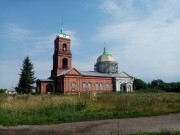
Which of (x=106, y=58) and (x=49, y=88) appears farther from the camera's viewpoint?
(x=106, y=58)

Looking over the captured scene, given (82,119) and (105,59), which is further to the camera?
(105,59)

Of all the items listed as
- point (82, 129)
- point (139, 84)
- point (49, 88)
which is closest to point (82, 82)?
point (49, 88)

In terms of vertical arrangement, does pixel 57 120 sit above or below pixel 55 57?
below

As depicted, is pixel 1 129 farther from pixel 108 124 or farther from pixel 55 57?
pixel 55 57

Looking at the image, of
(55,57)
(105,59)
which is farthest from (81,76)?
(105,59)

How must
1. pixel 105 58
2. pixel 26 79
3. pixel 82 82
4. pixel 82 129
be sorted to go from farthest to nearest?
pixel 105 58, pixel 82 82, pixel 26 79, pixel 82 129

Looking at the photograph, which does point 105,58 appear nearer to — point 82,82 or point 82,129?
point 82,82

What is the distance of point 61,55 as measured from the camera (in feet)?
175

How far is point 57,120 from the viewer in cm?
1086

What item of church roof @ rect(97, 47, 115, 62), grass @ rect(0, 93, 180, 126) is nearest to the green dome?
church roof @ rect(97, 47, 115, 62)

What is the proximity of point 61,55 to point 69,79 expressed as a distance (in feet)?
19.8

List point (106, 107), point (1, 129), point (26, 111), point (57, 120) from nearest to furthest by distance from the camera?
point (1, 129) < point (57, 120) < point (26, 111) < point (106, 107)

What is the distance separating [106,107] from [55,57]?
4159cm

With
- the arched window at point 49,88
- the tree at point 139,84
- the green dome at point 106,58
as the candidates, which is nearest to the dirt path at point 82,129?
the arched window at point 49,88
